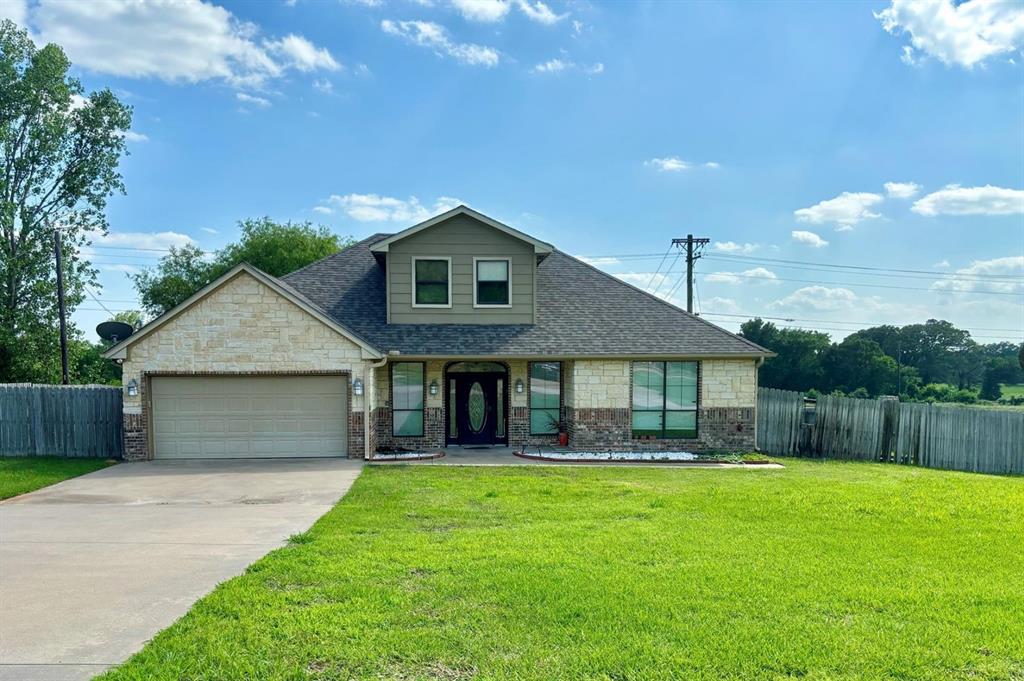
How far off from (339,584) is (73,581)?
9.30 feet

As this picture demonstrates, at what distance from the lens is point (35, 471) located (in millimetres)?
12938

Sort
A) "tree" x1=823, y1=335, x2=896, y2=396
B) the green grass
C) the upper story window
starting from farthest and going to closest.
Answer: "tree" x1=823, y1=335, x2=896, y2=396
the upper story window
the green grass

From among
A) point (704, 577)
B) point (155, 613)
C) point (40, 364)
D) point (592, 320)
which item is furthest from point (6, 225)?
point (704, 577)

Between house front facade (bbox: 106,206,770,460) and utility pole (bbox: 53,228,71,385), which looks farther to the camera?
utility pole (bbox: 53,228,71,385)

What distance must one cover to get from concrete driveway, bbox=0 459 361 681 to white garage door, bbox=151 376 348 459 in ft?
3.50

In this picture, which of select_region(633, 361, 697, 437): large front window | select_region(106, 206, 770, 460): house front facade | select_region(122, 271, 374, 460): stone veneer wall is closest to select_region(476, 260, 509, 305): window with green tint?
select_region(106, 206, 770, 460): house front facade

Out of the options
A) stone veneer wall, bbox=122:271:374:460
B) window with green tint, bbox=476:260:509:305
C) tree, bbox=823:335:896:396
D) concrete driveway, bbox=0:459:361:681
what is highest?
window with green tint, bbox=476:260:509:305

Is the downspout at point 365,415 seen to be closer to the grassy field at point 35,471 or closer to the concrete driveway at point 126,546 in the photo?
the concrete driveway at point 126,546

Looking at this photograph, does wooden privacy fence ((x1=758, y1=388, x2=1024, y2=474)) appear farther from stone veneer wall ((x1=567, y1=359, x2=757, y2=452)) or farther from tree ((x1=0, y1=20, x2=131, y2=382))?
tree ((x1=0, y1=20, x2=131, y2=382))

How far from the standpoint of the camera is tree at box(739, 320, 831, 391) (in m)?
60.0

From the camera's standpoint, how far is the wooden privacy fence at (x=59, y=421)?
49.6ft

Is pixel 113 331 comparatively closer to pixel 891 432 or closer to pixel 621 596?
pixel 621 596

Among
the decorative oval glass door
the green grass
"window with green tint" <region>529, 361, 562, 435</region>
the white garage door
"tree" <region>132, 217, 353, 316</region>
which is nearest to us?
the green grass

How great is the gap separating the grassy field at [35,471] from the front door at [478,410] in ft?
27.2
